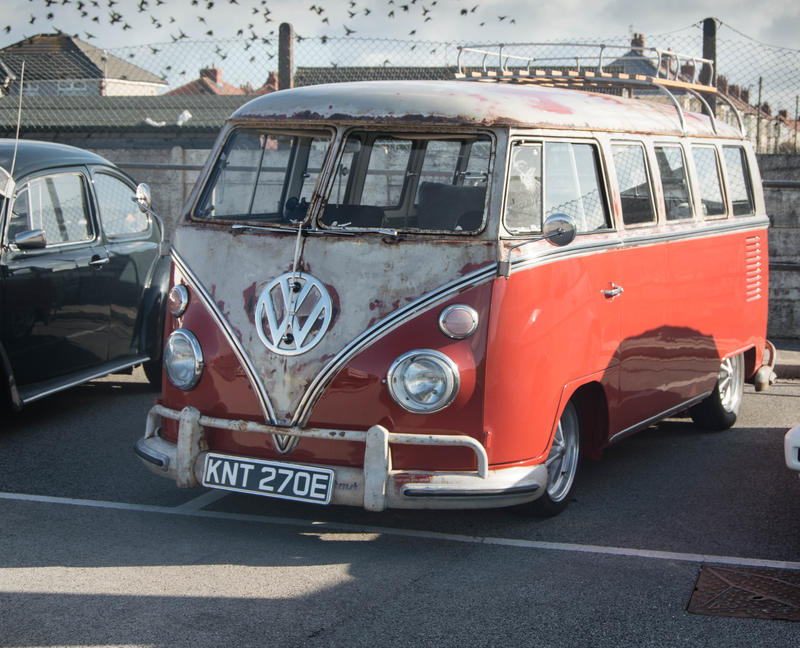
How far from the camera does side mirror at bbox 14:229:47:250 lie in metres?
Result: 7.16

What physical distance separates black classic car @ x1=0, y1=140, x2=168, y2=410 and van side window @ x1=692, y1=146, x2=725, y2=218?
347cm

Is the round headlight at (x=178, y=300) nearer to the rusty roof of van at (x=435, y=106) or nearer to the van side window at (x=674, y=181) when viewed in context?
the rusty roof of van at (x=435, y=106)

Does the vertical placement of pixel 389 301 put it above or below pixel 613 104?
below

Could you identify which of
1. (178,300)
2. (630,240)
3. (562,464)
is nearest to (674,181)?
(630,240)

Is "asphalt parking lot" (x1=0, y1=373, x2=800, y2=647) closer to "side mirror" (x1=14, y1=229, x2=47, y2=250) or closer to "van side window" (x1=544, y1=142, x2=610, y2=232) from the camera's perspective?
"side mirror" (x1=14, y1=229, x2=47, y2=250)

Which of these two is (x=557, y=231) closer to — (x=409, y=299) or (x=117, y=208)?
(x=409, y=299)

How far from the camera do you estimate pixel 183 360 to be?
5.40m

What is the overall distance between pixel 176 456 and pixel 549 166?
2297 mm

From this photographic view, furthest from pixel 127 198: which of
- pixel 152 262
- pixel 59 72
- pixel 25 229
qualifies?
pixel 59 72

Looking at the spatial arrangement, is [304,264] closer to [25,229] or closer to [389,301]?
[389,301]

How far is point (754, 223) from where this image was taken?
7.91 meters

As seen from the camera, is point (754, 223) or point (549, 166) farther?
point (754, 223)

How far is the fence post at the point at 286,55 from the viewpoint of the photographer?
1259 centimetres

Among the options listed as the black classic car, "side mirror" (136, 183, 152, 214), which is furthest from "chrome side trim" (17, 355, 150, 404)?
"side mirror" (136, 183, 152, 214)
